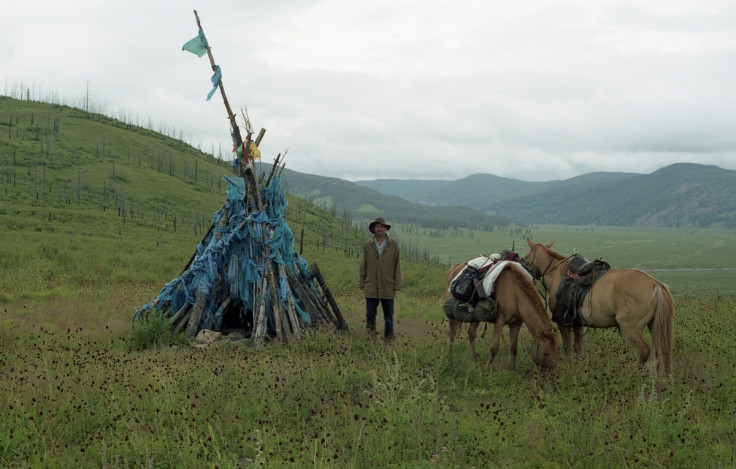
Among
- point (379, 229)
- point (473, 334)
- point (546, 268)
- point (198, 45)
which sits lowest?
point (473, 334)

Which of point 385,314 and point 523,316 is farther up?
point 523,316

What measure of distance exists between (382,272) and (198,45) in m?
5.78

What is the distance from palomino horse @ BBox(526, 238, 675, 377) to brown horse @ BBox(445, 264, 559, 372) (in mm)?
884

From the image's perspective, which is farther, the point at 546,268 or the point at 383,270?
the point at 383,270

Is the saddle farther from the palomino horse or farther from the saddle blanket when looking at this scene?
the saddle blanket

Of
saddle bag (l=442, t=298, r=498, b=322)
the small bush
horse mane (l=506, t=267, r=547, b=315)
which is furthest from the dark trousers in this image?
the small bush

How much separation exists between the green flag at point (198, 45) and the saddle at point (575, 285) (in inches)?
311

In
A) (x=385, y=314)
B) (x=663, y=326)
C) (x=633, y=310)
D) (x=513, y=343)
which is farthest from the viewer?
(x=385, y=314)

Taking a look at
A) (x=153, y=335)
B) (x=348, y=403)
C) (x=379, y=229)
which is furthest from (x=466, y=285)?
(x=153, y=335)

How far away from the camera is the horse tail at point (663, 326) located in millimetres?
6988

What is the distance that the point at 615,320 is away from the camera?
25.6 ft

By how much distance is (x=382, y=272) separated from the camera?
9672 mm

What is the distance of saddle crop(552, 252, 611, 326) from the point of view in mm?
7992

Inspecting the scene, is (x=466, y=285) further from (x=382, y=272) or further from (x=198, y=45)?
(x=198, y=45)
